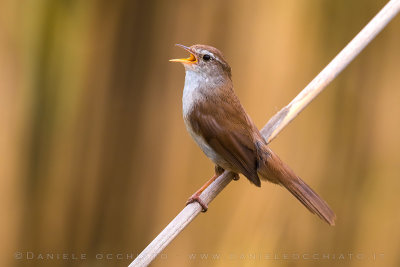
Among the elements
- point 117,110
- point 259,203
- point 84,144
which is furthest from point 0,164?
point 259,203

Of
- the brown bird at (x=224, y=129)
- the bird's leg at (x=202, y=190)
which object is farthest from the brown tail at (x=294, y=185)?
the bird's leg at (x=202, y=190)

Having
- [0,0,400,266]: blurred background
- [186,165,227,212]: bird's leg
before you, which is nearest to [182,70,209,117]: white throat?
[0,0,400,266]: blurred background

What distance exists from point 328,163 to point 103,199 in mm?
1303

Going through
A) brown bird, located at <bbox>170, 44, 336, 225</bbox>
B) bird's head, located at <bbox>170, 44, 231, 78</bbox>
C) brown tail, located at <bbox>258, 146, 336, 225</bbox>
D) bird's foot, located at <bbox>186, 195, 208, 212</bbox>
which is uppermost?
bird's head, located at <bbox>170, 44, 231, 78</bbox>

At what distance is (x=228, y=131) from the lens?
3.00 m

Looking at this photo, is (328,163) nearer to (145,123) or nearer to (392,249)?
(392,249)

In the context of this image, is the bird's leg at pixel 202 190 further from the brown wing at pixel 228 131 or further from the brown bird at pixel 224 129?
the brown wing at pixel 228 131


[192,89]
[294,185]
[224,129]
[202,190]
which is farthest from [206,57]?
[294,185]

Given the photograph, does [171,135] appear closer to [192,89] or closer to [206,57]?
[192,89]

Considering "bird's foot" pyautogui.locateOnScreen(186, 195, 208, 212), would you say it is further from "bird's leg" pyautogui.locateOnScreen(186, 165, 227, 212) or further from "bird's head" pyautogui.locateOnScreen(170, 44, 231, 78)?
"bird's head" pyautogui.locateOnScreen(170, 44, 231, 78)

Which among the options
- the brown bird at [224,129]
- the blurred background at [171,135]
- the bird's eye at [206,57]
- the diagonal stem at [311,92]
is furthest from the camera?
the blurred background at [171,135]

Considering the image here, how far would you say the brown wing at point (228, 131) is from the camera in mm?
2965

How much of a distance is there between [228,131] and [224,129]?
2 cm

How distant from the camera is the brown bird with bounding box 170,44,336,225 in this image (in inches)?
116
